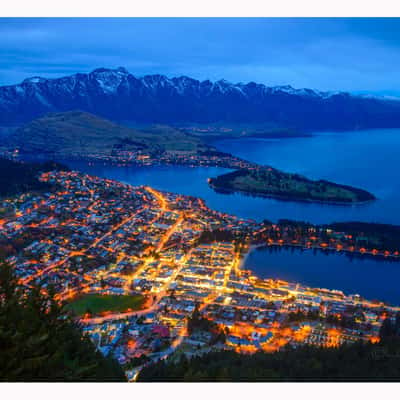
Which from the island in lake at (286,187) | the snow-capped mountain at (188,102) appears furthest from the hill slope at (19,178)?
the snow-capped mountain at (188,102)

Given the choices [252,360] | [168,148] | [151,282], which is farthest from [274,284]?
[168,148]

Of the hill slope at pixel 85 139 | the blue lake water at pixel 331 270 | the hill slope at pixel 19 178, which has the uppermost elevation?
the hill slope at pixel 85 139

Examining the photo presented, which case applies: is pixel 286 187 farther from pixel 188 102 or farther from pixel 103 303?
pixel 188 102

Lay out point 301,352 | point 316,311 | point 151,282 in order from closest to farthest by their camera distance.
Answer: point 301,352 → point 316,311 → point 151,282

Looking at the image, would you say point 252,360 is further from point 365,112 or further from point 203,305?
point 365,112

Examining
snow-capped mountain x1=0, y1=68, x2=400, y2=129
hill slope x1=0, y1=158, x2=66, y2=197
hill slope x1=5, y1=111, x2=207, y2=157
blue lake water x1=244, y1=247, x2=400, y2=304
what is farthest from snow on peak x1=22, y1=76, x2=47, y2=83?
blue lake water x1=244, y1=247, x2=400, y2=304

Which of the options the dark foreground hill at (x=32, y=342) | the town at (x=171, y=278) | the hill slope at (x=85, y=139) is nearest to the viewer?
the dark foreground hill at (x=32, y=342)

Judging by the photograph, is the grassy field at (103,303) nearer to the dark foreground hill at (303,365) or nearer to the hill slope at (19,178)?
the dark foreground hill at (303,365)
